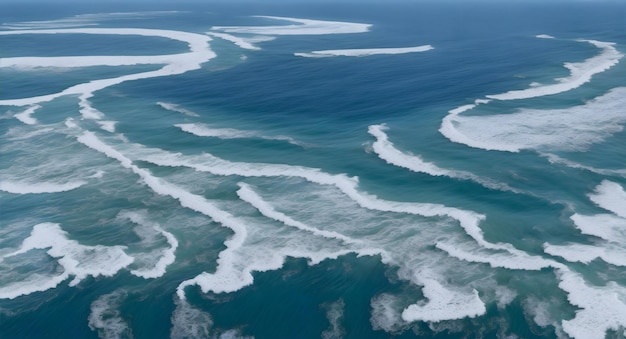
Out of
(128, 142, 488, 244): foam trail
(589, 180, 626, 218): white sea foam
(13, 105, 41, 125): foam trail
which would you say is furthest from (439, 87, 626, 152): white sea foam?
(13, 105, 41, 125): foam trail

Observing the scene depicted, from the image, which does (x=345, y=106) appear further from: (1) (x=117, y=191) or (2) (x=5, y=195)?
(2) (x=5, y=195)

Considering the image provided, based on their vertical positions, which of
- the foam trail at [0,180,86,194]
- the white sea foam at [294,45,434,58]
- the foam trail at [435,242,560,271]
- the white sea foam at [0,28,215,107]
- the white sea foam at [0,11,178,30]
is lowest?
the white sea foam at [0,11,178,30]

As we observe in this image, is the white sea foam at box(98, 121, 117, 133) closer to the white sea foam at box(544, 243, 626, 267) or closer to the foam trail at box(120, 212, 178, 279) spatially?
the foam trail at box(120, 212, 178, 279)

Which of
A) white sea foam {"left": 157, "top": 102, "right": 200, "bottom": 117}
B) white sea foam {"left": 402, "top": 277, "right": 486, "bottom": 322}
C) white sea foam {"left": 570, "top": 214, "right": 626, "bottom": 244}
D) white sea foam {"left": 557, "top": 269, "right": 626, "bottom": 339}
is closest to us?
white sea foam {"left": 557, "top": 269, "right": 626, "bottom": 339}

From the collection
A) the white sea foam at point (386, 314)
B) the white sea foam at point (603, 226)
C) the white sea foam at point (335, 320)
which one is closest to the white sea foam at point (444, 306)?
the white sea foam at point (386, 314)

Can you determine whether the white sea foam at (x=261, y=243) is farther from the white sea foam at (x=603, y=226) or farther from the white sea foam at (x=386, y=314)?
the white sea foam at (x=603, y=226)

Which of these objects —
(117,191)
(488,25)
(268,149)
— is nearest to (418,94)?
(268,149)

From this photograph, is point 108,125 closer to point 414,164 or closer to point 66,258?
point 66,258
